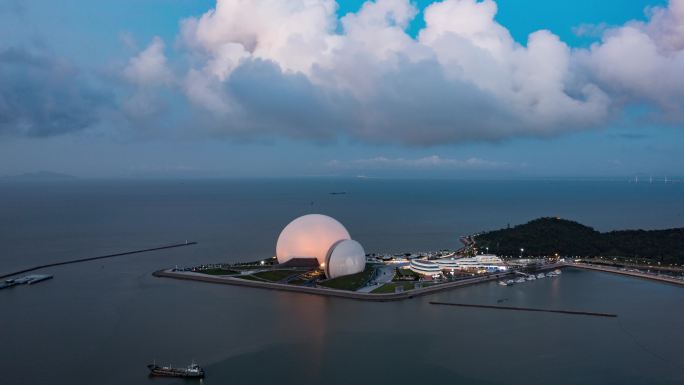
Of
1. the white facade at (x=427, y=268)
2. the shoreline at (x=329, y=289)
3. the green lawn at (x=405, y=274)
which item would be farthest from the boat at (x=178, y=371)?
the white facade at (x=427, y=268)

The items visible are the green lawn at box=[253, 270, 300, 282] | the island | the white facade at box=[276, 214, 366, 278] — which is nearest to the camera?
the island

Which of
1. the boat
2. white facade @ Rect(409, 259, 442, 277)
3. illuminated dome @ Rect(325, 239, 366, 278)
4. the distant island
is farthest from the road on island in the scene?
the boat

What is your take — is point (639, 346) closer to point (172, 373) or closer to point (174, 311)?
point (172, 373)

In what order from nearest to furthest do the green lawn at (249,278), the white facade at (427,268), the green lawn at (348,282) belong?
the green lawn at (348,282) < the green lawn at (249,278) < the white facade at (427,268)

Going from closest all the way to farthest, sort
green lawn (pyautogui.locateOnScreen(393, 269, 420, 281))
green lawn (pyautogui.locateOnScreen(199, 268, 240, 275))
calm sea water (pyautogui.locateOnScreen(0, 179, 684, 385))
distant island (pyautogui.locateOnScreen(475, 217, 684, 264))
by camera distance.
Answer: calm sea water (pyautogui.locateOnScreen(0, 179, 684, 385)) → green lawn (pyautogui.locateOnScreen(393, 269, 420, 281)) → green lawn (pyautogui.locateOnScreen(199, 268, 240, 275)) → distant island (pyautogui.locateOnScreen(475, 217, 684, 264))

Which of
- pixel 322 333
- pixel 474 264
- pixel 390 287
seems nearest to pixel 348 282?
pixel 390 287

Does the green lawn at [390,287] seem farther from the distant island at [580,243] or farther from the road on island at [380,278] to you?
the distant island at [580,243]

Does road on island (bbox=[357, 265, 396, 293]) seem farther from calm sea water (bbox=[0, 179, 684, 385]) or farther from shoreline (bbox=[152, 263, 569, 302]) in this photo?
calm sea water (bbox=[0, 179, 684, 385])

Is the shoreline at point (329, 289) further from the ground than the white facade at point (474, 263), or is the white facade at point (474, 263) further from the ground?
the white facade at point (474, 263)
